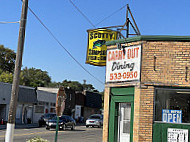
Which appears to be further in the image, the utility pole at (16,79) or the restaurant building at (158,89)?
the utility pole at (16,79)

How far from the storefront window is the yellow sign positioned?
10.3 feet

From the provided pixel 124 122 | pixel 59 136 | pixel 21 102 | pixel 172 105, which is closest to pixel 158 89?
pixel 172 105

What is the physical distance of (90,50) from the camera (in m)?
14.7

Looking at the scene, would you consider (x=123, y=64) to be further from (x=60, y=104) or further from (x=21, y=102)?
(x=21, y=102)

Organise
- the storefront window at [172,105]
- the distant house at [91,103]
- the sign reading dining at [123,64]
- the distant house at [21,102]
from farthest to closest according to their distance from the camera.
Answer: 1. the distant house at [91,103]
2. the distant house at [21,102]
3. the sign reading dining at [123,64]
4. the storefront window at [172,105]

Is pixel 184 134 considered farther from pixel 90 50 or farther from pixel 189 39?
pixel 90 50

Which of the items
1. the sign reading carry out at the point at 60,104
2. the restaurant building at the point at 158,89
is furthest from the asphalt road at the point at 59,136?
the restaurant building at the point at 158,89

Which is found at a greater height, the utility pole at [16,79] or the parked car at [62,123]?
the utility pole at [16,79]

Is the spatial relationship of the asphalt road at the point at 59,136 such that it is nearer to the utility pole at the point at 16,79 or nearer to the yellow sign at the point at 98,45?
the utility pole at the point at 16,79

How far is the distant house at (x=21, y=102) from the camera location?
41.1 meters

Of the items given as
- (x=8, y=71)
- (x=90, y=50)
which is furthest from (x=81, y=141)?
(x=8, y=71)

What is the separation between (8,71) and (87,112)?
68.6 ft

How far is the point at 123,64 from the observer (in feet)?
43.8

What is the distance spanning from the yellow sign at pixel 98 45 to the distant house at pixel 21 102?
28.0 meters
